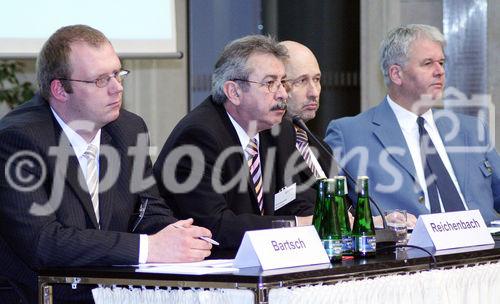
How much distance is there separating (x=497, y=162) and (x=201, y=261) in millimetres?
1962

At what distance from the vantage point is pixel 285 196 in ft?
12.0

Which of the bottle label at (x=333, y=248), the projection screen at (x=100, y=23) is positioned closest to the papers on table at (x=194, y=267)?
the bottle label at (x=333, y=248)

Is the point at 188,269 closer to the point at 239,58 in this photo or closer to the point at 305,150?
the point at 239,58

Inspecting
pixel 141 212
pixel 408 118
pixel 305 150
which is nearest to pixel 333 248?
pixel 141 212

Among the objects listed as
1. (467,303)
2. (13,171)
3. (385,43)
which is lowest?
(467,303)

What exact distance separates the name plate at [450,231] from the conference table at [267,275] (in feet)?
0.31

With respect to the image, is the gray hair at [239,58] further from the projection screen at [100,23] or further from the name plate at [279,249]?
the projection screen at [100,23]

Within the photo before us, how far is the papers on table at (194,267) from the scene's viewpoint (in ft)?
8.49

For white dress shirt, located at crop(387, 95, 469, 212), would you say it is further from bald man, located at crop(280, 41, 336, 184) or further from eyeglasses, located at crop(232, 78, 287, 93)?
eyeglasses, located at crop(232, 78, 287, 93)

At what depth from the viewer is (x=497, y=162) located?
4.39 metres

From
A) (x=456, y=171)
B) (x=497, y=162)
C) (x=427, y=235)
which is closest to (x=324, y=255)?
(x=427, y=235)

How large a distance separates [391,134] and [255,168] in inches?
30.0

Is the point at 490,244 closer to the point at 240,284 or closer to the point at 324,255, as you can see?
the point at 324,255

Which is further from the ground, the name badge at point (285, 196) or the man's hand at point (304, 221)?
the name badge at point (285, 196)
